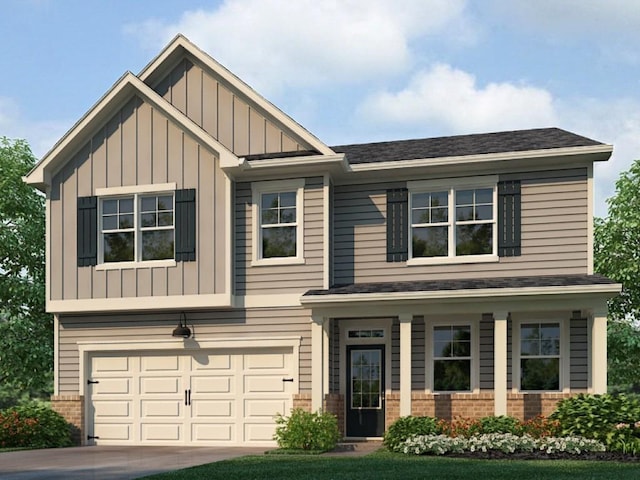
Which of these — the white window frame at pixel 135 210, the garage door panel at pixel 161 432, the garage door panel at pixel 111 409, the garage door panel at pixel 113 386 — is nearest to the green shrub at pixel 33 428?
the garage door panel at pixel 111 409

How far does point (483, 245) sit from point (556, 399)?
11.6ft

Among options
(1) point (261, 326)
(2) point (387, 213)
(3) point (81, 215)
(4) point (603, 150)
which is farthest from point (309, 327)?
(4) point (603, 150)

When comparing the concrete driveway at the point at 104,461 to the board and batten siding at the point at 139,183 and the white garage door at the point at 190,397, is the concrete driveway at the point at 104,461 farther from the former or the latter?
the board and batten siding at the point at 139,183

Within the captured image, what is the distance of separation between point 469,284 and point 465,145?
377 centimetres

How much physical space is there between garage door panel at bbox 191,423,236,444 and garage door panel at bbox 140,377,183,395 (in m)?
0.94

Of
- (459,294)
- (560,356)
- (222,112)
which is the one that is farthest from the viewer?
(222,112)

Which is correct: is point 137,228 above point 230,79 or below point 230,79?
below

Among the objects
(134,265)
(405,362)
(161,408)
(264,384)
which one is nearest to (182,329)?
(134,265)

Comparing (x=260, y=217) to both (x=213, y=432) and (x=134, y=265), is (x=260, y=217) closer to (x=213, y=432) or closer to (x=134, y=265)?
(x=134, y=265)

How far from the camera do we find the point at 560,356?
1867cm

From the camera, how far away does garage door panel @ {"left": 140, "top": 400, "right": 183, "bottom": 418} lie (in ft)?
65.4

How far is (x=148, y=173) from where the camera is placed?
20.1 meters

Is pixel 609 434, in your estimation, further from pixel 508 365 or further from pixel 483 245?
pixel 483 245

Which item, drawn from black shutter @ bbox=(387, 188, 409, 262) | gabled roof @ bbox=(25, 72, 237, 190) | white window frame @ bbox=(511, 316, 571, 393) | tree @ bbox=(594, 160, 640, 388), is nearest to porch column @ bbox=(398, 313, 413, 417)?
black shutter @ bbox=(387, 188, 409, 262)
